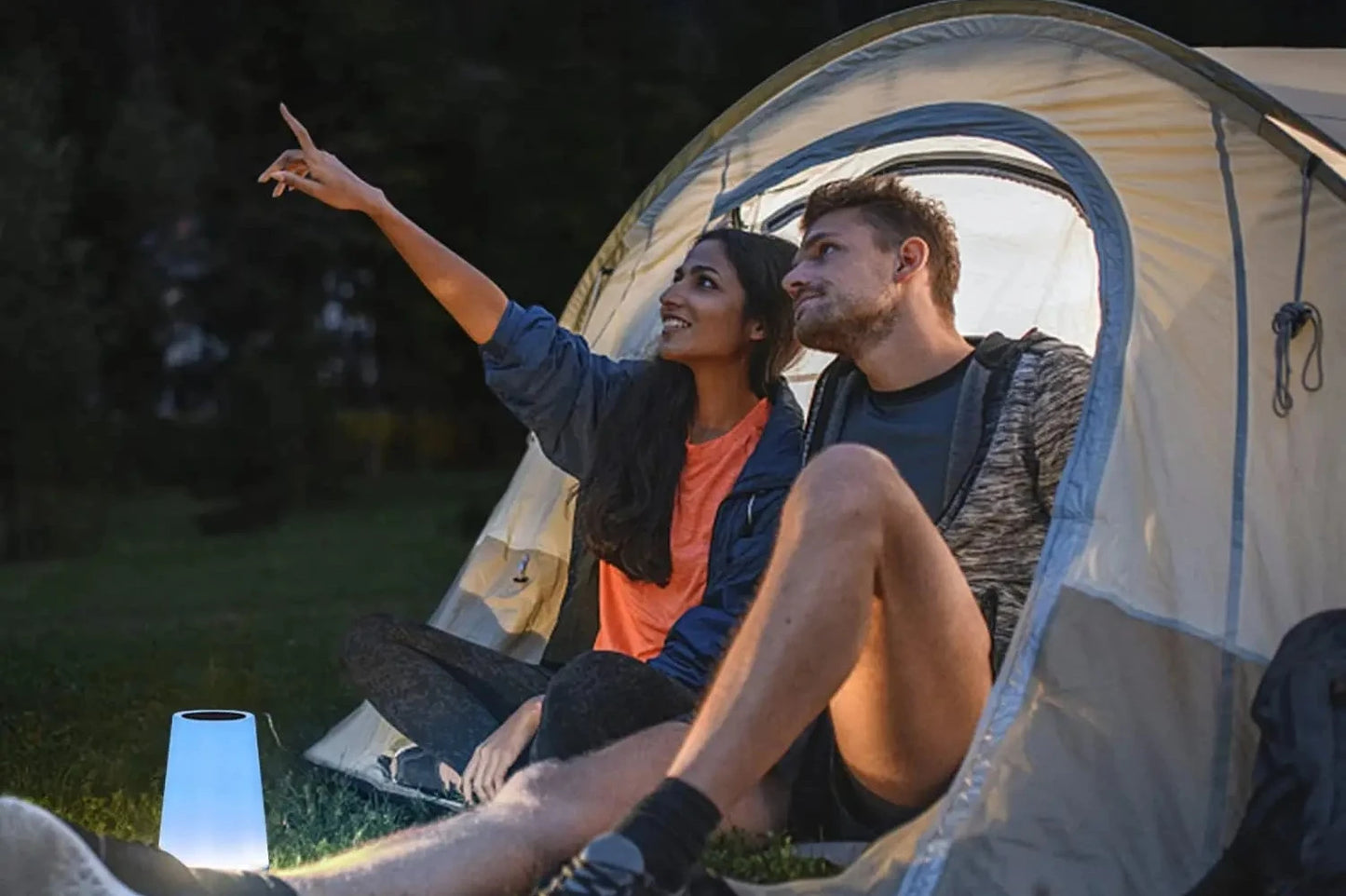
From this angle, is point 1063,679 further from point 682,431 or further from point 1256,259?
point 682,431

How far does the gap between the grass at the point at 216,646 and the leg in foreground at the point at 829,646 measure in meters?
0.40

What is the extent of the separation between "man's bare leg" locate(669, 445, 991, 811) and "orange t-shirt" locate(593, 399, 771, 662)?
782 millimetres

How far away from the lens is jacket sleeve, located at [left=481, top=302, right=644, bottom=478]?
363 centimetres

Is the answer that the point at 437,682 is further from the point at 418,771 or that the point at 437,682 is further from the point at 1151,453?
the point at 1151,453

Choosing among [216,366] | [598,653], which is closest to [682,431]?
[598,653]

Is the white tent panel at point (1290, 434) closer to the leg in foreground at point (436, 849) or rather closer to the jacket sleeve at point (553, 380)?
the leg in foreground at point (436, 849)

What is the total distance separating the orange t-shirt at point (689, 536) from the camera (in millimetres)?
3514

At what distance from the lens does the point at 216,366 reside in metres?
11.5

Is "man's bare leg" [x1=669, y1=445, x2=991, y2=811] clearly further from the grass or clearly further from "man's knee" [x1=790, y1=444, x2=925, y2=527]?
the grass

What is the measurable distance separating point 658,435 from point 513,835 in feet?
3.34

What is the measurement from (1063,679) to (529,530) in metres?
1.78

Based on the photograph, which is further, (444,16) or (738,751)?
(444,16)

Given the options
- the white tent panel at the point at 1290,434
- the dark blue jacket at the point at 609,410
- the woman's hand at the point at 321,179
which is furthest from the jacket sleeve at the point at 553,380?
the white tent panel at the point at 1290,434

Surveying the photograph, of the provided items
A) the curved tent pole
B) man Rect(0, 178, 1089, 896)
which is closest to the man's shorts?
man Rect(0, 178, 1089, 896)
